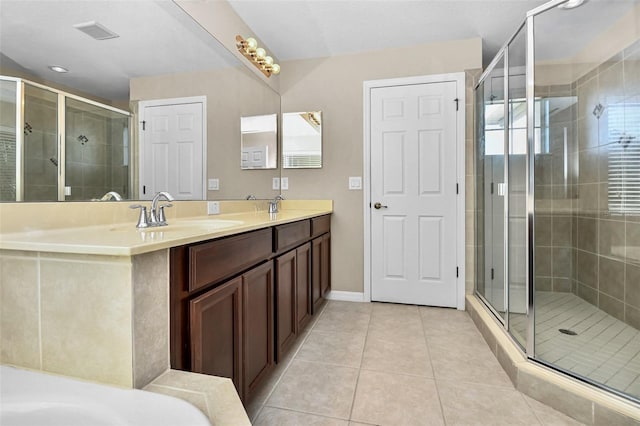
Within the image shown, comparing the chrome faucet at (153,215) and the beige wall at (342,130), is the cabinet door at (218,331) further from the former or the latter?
the beige wall at (342,130)

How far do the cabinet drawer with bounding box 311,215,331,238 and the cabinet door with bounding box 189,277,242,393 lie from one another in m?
1.15

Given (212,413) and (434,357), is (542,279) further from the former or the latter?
(212,413)

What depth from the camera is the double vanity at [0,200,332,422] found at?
72 centimetres

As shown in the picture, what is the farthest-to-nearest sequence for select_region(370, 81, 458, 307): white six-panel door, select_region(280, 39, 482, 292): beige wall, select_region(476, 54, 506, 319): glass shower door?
select_region(280, 39, 482, 292): beige wall < select_region(370, 81, 458, 307): white six-panel door < select_region(476, 54, 506, 319): glass shower door

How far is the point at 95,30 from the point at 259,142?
5.11ft

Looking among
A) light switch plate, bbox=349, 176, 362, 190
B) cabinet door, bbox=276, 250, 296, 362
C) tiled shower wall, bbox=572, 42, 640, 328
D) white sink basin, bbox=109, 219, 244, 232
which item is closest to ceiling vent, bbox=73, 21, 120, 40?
white sink basin, bbox=109, 219, 244, 232

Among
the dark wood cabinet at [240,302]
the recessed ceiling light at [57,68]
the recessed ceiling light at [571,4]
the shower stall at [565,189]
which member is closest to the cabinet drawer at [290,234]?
the dark wood cabinet at [240,302]

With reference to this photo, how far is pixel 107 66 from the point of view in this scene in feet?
4.13

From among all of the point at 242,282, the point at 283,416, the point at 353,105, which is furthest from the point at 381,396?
the point at 353,105

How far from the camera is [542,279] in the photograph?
178cm

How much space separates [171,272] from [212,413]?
0.38m

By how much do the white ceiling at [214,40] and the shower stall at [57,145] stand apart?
0.26ft

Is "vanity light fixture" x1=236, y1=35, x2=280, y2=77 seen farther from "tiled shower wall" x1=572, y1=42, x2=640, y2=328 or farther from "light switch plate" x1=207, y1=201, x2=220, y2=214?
"tiled shower wall" x1=572, y1=42, x2=640, y2=328

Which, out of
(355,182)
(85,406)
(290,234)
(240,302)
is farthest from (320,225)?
(85,406)
